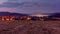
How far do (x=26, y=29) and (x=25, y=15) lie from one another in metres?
0.42

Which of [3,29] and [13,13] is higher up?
[13,13]

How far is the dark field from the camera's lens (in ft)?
14.2

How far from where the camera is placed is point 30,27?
15.0ft

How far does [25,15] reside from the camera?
4.41 m

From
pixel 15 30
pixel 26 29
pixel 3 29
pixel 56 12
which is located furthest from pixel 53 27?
pixel 3 29

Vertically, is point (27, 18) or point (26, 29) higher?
point (27, 18)

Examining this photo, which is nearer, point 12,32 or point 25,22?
point 12,32

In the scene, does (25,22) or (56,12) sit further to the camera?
(25,22)

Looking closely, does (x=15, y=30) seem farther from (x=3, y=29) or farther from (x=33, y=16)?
(x=33, y=16)

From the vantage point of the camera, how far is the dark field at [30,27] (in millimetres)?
4326

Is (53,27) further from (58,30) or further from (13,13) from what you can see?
(13,13)

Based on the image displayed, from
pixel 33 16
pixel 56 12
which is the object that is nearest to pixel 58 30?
pixel 56 12

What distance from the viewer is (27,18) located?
4402 millimetres

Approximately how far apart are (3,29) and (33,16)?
0.97 m
